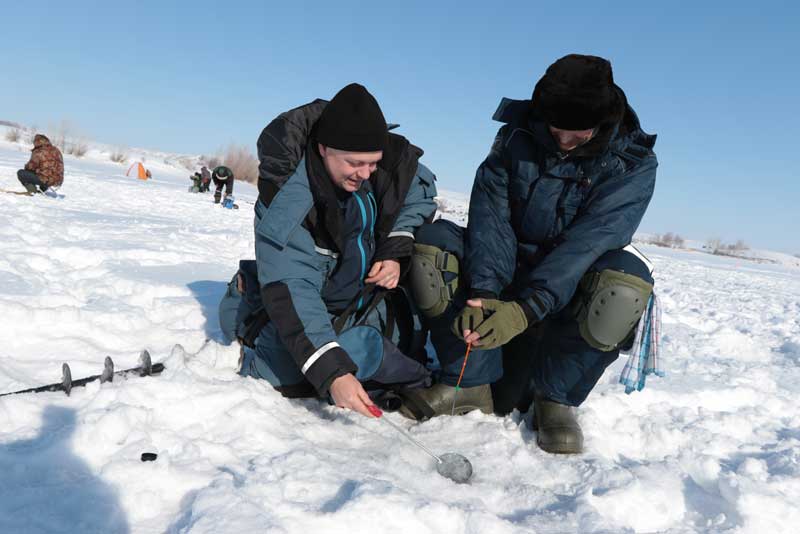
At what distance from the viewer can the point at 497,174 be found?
2.16 metres

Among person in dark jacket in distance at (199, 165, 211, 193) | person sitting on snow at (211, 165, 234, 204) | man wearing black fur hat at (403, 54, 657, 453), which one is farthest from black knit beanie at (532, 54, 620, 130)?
person in dark jacket in distance at (199, 165, 211, 193)

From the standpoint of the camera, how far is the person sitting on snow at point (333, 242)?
1800 mm

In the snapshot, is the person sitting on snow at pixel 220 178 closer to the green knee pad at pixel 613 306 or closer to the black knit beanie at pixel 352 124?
the black knit beanie at pixel 352 124

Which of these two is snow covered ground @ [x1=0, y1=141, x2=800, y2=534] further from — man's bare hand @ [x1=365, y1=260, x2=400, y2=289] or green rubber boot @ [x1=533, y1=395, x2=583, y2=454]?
man's bare hand @ [x1=365, y1=260, x2=400, y2=289]

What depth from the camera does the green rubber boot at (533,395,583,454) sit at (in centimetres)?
188

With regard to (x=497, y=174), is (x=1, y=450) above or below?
below

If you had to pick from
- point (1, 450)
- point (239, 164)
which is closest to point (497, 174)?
point (1, 450)

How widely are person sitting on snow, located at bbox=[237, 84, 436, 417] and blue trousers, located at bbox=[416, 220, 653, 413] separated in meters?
0.16

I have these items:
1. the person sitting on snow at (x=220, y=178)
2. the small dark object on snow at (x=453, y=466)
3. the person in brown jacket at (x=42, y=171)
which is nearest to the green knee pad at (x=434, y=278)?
the small dark object on snow at (x=453, y=466)

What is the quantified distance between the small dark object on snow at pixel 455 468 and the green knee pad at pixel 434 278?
2.08ft

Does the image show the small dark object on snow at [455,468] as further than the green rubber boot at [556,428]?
No

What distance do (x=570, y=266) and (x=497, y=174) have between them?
50 centimetres

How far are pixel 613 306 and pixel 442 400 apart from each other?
73 cm

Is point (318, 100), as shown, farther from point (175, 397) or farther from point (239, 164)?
point (239, 164)
